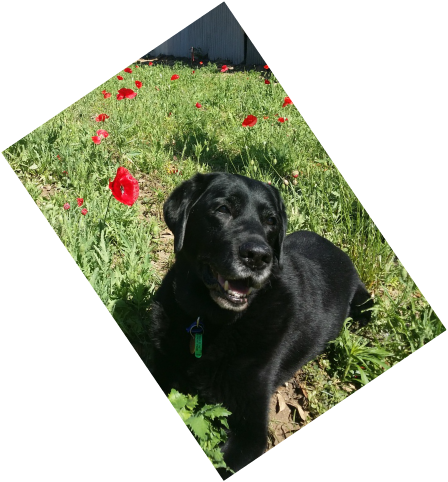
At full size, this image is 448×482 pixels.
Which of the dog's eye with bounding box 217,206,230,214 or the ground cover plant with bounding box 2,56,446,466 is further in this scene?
the ground cover plant with bounding box 2,56,446,466

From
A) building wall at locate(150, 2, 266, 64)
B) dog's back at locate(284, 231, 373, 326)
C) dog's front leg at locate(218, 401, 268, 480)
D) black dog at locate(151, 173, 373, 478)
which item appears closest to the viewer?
dog's front leg at locate(218, 401, 268, 480)

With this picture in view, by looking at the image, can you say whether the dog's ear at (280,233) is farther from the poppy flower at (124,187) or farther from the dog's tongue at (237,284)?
the poppy flower at (124,187)

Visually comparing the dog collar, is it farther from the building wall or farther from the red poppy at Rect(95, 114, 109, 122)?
the building wall

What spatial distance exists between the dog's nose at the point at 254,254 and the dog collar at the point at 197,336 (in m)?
0.59

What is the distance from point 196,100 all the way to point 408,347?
2371 millimetres

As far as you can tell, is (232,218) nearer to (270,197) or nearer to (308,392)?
(270,197)

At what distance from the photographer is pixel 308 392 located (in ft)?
7.84

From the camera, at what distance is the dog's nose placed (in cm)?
201

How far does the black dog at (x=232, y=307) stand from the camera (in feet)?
6.99

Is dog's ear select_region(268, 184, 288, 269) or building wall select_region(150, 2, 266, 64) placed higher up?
building wall select_region(150, 2, 266, 64)

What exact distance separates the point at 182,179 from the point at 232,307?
1123mm

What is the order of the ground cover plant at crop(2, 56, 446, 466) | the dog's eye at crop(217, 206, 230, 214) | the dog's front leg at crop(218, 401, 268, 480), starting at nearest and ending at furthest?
the dog's front leg at crop(218, 401, 268, 480)
the dog's eye at crop(217, 206, 230, 214)
the ground cover plant at crop(2, 56, 446, 466)

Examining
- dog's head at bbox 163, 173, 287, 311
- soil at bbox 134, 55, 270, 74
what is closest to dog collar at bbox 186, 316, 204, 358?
dog's head at bbox 163, 173, 287, 311

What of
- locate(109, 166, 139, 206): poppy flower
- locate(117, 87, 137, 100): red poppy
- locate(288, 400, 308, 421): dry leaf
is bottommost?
locate(288, 400, 308, 421): dry leaf
